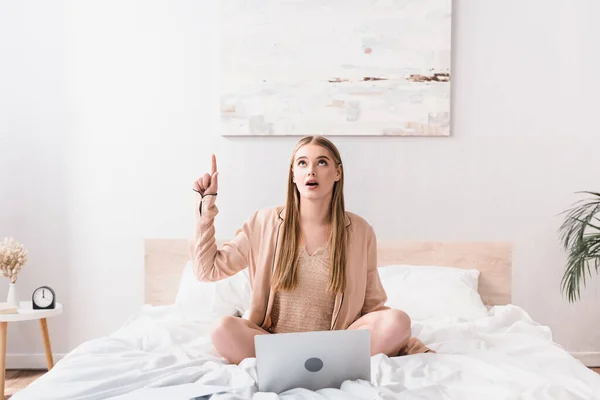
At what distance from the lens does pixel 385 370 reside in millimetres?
1773

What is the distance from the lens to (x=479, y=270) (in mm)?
3062

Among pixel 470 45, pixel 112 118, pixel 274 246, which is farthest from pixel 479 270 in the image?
pixel 112 118

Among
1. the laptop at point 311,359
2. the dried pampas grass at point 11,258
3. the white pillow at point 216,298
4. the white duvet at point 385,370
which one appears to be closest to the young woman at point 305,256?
the white duvet at point 385,370

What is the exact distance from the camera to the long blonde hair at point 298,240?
2.10m

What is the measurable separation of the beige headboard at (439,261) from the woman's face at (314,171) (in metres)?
1.00

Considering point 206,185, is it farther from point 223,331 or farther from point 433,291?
point 433,291

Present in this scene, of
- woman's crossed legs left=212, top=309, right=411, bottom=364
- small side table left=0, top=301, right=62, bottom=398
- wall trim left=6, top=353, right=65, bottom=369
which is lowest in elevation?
wall trim left=6, top=353, right=65, bottom=369

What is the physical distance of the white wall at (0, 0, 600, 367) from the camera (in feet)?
10.2

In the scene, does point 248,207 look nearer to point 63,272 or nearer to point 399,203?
point 399,203

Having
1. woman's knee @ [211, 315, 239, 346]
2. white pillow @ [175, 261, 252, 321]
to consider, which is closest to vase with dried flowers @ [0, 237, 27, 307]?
white pillow @ [175, 261, 252, 321]

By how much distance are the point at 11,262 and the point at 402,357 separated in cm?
182

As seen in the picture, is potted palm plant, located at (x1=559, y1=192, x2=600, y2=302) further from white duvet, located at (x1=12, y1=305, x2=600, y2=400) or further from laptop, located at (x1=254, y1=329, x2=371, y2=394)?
laptop, located at (x1=254, y1=329, x2=371, y2=394)

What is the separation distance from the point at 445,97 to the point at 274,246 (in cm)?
133

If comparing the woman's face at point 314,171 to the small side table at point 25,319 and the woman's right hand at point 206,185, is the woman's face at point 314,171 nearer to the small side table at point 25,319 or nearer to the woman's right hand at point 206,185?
the woman's right hand at point 206,185
